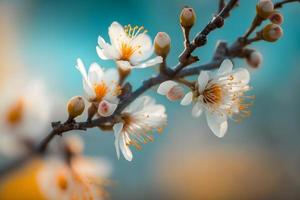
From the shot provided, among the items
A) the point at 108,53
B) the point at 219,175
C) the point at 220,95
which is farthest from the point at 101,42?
the point at 219,175

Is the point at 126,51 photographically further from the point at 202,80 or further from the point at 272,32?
the point at 272,32

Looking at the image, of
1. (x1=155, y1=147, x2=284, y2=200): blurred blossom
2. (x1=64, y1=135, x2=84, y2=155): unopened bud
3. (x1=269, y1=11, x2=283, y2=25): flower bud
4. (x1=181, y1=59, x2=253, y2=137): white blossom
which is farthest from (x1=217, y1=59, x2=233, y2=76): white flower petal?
(x1=155, y1=147, x2=284, y2=200): blurred blossom

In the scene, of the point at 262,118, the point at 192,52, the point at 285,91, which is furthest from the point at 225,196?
the point at 192,52

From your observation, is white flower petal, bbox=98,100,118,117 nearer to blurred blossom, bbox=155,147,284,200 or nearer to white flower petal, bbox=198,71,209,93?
white flower petal, bbox=198,71,209,93

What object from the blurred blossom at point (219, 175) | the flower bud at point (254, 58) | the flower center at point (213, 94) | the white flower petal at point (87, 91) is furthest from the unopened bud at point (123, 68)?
the blurred blossom at point (219, 175)

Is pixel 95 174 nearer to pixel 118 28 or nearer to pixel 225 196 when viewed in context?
pixel 118 28
